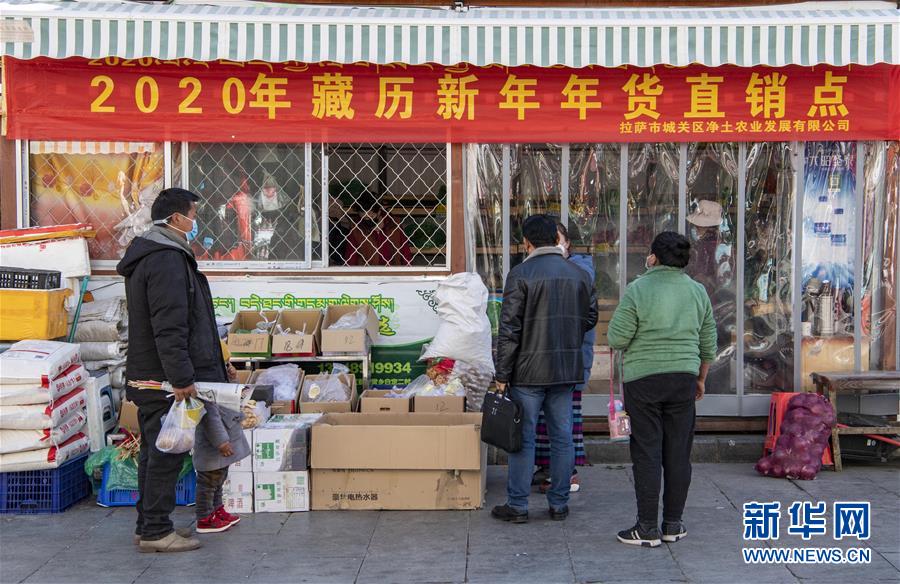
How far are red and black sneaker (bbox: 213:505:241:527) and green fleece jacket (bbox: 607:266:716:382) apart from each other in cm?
258

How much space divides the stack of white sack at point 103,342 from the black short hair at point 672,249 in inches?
165

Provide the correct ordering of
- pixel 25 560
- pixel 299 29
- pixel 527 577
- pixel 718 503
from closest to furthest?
pixel 527 577
pixel 25 560
pixel 718 503
pixel 299 29

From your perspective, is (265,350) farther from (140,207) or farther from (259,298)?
(140,207)

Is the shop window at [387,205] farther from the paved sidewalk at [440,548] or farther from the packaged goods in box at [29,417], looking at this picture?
the packaged goods in box at [29,417]

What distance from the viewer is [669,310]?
17.6 ft

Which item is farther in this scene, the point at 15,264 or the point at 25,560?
the point at 15,264

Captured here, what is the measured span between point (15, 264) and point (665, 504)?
199 inches

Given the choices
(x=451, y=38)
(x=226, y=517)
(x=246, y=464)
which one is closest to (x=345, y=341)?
(x=246, y=464)

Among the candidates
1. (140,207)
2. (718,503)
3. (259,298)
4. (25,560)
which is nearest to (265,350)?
(259,298)

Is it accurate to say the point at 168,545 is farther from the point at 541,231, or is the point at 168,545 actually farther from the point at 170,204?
the point at 541,231

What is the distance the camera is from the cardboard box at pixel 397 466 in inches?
242

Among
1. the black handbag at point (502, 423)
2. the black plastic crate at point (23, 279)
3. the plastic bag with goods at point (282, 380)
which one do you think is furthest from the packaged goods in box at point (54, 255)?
the black handbag at point (502, 423)

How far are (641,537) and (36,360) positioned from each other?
4000 mm

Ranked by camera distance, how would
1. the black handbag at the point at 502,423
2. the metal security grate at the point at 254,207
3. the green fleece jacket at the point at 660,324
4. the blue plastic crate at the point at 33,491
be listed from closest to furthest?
the green fleece jacket at the point at 660,324 → the black handbag at the point at 502,423 → the blue plastic crate at the point at 33,491 → the metal security grate at the point at 254,207
